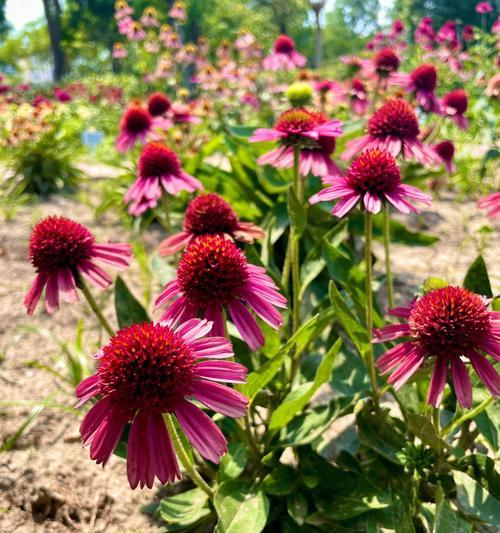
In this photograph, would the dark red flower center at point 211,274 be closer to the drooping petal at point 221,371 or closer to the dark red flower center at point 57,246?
the drooping petal at point 221,371

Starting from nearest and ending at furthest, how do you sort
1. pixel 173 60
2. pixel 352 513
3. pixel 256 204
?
pixel 352 513 → pixel 256 204 → pixel 173 60

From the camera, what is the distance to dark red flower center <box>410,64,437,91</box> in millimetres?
2289

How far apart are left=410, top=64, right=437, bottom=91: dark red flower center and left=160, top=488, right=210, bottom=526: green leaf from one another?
1903 mm

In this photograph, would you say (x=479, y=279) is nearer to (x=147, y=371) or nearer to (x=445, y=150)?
(x=147, y=371)

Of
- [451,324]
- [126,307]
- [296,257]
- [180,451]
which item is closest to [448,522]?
[451,324]

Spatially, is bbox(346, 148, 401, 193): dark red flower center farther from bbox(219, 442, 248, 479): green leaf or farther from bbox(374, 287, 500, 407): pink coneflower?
bbox(219, 442, 248, 479): green leaf

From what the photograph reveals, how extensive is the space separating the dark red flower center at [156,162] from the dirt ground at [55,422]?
2.70 ft

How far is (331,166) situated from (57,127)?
3.81 metres

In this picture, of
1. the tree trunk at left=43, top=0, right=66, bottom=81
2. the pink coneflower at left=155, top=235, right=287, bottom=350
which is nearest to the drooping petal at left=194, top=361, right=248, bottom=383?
the pink coneflower at left=155, top=235, right=287, bottom=350

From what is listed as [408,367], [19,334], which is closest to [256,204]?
[19,334]

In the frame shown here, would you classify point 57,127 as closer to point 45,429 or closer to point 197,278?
point 45,429

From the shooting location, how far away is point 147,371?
35.1 inches

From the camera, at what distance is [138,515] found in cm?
153

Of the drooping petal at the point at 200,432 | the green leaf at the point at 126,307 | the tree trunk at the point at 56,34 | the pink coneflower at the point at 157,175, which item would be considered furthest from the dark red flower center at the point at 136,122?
the tree trunk at the point at 56,34
